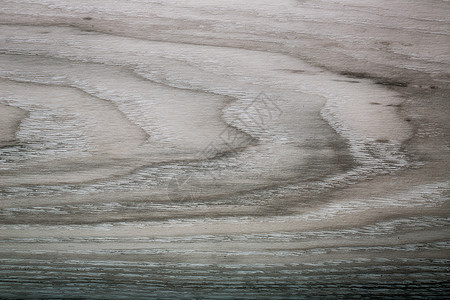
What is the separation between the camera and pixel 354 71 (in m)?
0.60

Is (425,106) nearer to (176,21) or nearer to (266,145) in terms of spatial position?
(266,145)

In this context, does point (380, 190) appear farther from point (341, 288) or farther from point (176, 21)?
point (176, 21)

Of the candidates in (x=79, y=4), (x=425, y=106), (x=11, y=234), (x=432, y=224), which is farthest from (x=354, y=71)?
(x=11, y=234)

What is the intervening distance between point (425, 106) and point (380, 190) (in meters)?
0.12

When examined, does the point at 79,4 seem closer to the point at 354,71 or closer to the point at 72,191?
the point at 72,191

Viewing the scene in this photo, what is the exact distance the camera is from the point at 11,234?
0.59 m

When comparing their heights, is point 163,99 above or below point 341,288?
above

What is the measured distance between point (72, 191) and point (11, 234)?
98 millimetres

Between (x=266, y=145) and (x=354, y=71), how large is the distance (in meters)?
0.15

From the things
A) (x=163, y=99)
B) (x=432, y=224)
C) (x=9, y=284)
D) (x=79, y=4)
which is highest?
(x=79, y=4)

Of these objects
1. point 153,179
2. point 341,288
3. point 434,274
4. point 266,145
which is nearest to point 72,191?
point 153,179

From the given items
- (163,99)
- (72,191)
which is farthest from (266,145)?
(72,191)

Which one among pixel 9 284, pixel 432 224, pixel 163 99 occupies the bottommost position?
pixel 9 284

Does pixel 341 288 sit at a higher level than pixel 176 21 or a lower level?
lower
